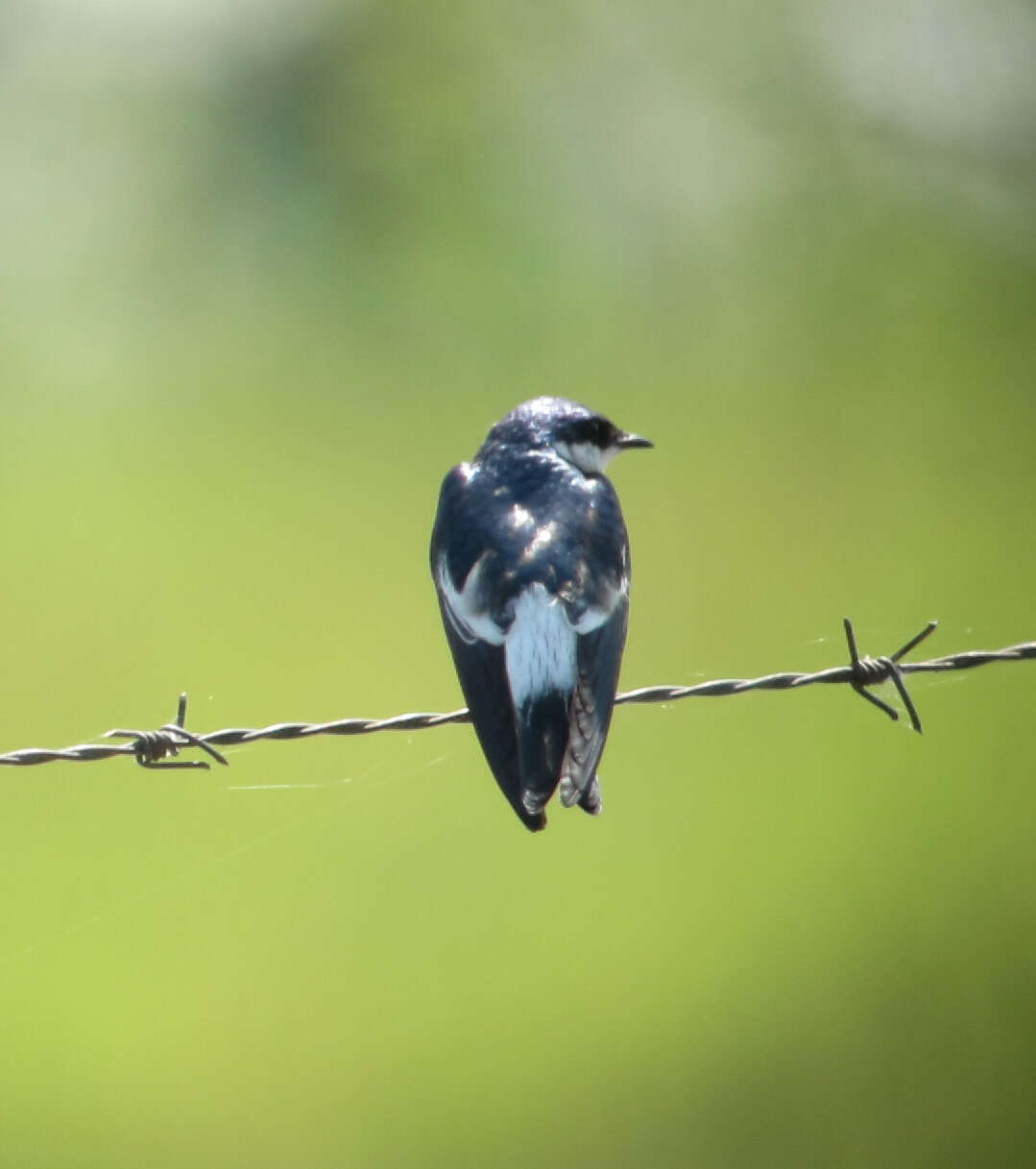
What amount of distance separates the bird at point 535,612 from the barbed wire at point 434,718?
0.08 metres

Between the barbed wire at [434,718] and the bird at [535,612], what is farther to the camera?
the bird at [535,612]

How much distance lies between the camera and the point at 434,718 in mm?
2840

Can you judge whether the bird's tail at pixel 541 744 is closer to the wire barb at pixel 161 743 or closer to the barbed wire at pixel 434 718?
the barbed wire at pixel 434 718

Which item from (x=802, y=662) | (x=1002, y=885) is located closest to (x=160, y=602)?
(x=802, y=662)

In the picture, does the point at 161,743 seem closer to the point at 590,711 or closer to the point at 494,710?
the point at 494,710

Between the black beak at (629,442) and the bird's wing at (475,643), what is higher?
the black beak at (629,442)

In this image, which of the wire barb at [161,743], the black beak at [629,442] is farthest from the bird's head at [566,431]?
the wire barb at [161,743]

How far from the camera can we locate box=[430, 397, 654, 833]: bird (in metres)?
2.90

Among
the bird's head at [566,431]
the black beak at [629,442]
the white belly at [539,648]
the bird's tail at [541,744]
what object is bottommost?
the bird's tail at [541,744]

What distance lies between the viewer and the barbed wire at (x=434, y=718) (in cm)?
265

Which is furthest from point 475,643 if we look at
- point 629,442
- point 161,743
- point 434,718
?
point 629,442

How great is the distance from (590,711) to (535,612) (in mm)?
214

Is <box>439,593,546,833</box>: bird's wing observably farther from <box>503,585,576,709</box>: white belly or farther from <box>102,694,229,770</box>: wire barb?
<box>102,694,229,770</box>: wire barb

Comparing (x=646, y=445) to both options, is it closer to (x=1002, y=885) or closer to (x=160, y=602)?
(x=160, y=602)
